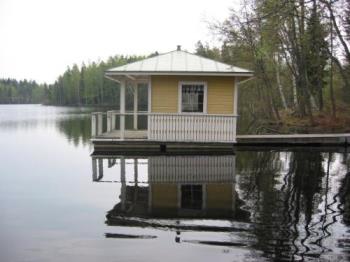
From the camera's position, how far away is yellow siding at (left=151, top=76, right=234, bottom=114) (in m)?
15.4

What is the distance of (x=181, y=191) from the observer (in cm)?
866

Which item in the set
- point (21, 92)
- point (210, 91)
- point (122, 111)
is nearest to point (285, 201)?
point (210, 91)

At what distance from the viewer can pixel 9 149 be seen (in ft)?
54.5

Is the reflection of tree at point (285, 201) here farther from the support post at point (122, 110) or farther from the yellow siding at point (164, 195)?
the support post at point (122, 110)

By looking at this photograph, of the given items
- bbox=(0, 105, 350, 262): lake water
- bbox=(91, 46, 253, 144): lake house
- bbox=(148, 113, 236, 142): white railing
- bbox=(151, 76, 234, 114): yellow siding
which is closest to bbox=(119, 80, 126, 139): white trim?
bbox=(91, 46, 253, 144): lake house

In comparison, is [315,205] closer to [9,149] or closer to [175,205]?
[175,205]

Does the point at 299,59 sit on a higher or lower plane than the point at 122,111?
higher

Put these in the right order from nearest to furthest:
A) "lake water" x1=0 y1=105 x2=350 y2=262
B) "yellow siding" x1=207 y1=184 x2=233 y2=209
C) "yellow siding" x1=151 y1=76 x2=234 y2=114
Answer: "lake water" x1=0 y1=105 x2=350 y2=262 → "yellow siding" x1=207 y1=184 x2=233 y2=209 → "yellow siding" x1=151 y1=76 x2=234 y2=114

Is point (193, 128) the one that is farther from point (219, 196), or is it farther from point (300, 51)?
point (300, 51)

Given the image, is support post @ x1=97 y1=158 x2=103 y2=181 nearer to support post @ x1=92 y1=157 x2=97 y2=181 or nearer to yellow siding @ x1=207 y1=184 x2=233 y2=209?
support post @ x1=92 y1=157 x2=97 y2=181

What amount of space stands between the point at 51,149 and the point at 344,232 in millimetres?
13114

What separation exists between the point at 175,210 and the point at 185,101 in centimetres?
886

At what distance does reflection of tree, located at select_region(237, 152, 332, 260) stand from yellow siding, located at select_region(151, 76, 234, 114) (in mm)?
2654

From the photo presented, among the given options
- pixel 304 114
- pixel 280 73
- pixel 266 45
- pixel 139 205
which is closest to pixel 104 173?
pixel 139 205
